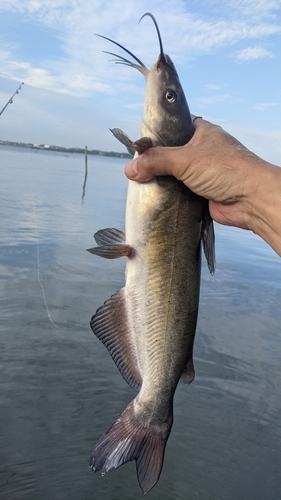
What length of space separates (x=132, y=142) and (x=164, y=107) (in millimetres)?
263

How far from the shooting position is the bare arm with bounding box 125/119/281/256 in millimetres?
2441

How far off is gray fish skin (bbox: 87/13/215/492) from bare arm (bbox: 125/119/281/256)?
0.09 m

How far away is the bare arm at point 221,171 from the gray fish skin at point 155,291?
0.28ft

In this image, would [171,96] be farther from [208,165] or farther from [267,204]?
[267,204]

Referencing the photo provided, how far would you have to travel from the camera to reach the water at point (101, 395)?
4008 mm

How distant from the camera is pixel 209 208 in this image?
9.67 ft

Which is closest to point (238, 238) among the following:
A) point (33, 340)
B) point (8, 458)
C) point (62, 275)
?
point (62, 275)

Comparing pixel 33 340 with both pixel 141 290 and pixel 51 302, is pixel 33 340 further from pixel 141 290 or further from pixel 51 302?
pixel 141 290

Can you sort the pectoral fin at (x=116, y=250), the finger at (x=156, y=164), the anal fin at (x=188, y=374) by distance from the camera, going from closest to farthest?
the finger at (x=156, y=164)
the pectoral fin at (x=116, y=250)
the anal fin at (x=188, y=374)

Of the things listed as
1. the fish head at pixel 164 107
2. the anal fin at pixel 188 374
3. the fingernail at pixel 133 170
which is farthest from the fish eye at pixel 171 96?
the anal fin at pixel 188 374

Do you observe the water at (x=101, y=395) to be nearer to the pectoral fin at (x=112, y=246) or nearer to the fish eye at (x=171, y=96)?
the pectoral fin at (x=112, y=246)

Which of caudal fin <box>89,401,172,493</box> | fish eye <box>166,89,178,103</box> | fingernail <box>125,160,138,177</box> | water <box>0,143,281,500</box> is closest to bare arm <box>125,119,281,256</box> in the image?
fingernail <box>125,160,138,177</box>

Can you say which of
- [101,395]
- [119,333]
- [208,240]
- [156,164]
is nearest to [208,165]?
[156,164]

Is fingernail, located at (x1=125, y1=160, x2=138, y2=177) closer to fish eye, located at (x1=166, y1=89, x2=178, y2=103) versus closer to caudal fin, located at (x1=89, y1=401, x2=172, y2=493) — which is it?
fish eye, located at (x1=166, y1=89, x2=178, y2=103)
